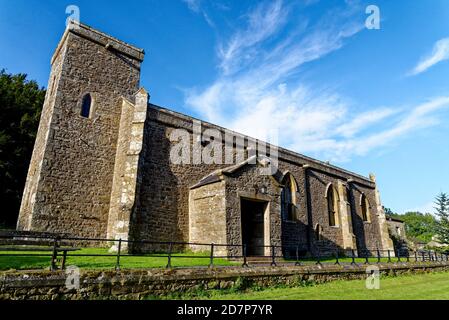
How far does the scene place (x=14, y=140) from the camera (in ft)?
70.9

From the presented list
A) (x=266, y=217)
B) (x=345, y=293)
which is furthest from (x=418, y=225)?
(x=345, y=293)

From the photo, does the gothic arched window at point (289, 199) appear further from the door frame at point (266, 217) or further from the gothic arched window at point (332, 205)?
the door frame at point (266, 217)

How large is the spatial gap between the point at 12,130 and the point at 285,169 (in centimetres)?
1976

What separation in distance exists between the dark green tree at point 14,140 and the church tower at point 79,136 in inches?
254

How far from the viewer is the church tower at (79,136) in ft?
44.6

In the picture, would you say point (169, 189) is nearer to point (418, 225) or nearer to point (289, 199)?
point (289, 199)

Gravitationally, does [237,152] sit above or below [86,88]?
below

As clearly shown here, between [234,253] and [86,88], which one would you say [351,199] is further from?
[86,88]

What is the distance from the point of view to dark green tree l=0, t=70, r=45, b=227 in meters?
20.9

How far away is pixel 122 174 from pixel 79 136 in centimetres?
284

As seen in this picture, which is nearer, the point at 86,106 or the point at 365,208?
the point at 86,106

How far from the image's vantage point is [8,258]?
31.9 feet
